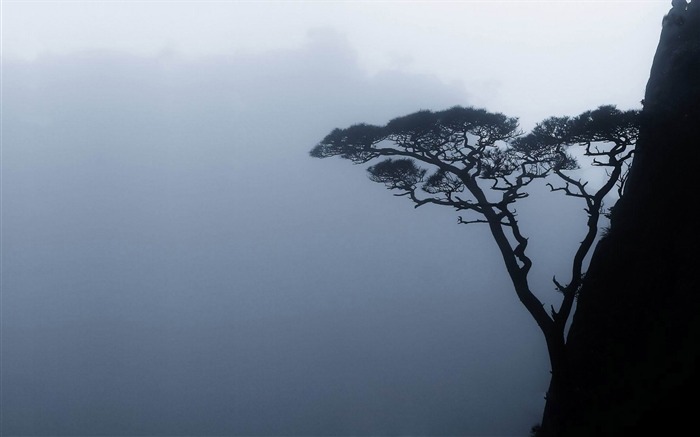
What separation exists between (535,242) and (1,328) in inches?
3447

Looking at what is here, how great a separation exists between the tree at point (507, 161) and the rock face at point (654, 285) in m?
0.62

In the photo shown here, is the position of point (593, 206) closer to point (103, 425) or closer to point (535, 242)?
point (535, 242)

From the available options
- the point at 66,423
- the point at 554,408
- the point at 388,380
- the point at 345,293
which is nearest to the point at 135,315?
the point at 66,423

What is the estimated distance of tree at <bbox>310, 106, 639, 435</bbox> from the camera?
45.1 feet

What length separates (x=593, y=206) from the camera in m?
14.0

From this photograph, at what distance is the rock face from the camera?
375 inches

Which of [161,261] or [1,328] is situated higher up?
[161,261]

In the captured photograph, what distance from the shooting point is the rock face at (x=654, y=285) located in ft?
31.2

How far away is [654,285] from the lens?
1266cm

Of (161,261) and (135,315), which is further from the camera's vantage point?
(161,261)

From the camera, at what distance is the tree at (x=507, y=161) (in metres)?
13.7

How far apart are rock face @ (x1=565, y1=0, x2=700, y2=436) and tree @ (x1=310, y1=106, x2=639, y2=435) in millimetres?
621

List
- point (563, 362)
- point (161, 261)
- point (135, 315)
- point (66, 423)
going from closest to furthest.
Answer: point (563, 362), point (66, 423), point (135, 315), point (161, 261)

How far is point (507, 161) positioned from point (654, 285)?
4.83 m
